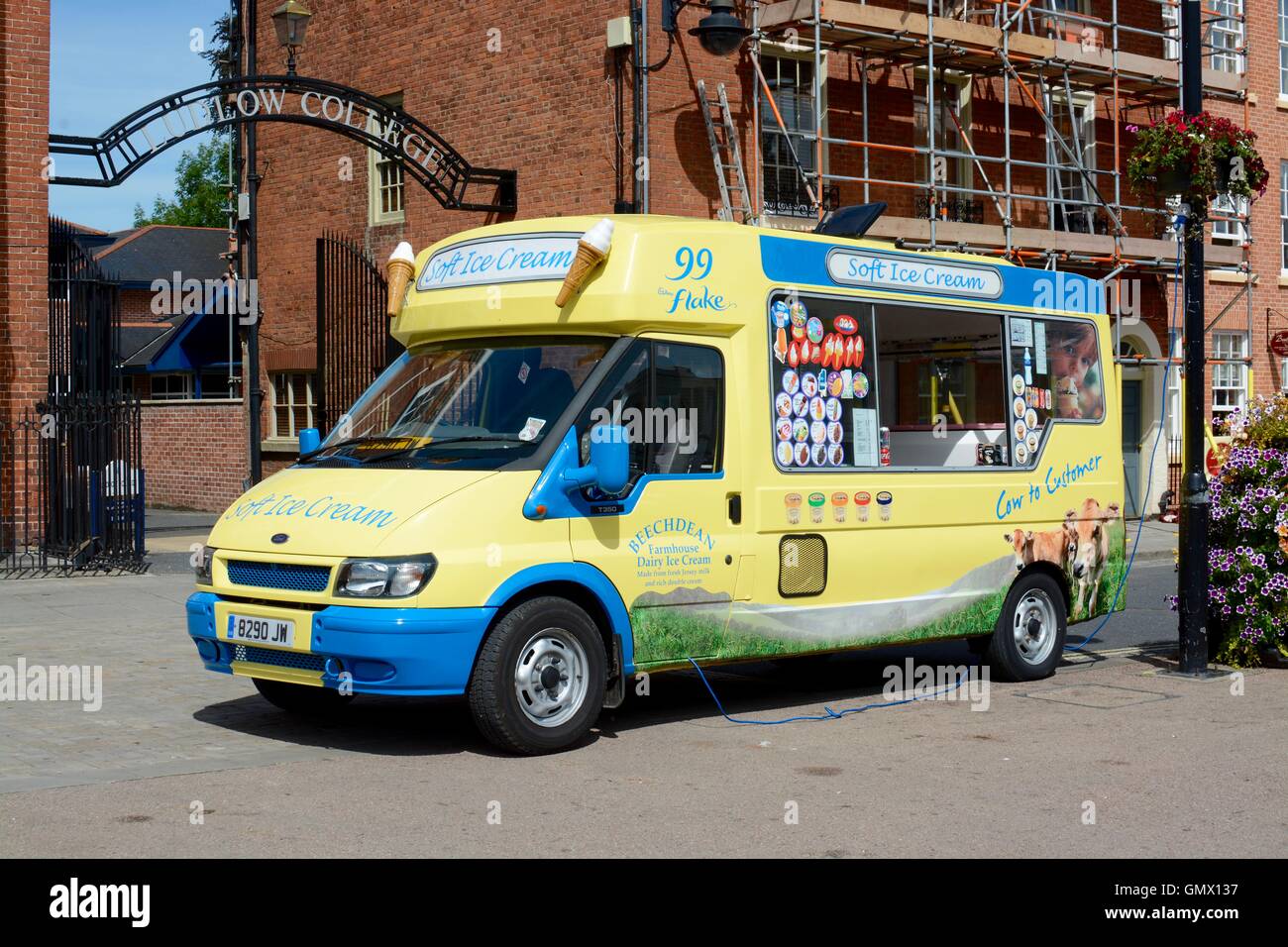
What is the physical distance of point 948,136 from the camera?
22.5 metres

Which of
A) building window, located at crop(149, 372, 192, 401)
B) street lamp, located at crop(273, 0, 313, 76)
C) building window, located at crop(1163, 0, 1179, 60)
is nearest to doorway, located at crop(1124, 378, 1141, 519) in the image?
building window, located at crop(1163, 0, 1179, 60)

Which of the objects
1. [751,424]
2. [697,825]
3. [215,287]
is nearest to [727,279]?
[751,424]

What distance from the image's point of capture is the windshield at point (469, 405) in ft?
26.5

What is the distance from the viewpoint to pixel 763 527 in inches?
348

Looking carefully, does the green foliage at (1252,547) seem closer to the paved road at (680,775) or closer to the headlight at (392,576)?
the paved road at (680,775)

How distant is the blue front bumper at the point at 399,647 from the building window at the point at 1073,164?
58.2ft

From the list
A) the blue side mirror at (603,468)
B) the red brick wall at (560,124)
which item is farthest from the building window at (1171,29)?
the blue side mirror at (603,468)

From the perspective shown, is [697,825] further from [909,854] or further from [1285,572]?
[1285,572]

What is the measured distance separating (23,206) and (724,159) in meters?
8.29

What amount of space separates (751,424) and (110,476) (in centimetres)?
1021

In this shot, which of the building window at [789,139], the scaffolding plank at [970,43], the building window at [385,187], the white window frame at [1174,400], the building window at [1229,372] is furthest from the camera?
the building window at [1229,372]

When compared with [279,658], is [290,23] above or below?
above

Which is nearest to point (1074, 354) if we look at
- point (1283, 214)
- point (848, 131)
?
point (848, 131)

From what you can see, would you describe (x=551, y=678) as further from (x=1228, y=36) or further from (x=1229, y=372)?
(x=1228, y=36)
